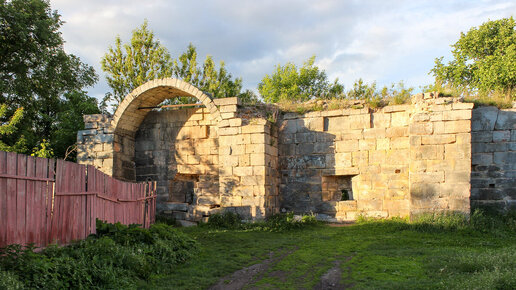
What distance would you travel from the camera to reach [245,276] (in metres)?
6.88

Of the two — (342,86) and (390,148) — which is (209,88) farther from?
(390,148)

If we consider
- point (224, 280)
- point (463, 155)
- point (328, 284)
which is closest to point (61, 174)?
point (224, 280)

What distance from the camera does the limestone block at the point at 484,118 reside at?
1114cm

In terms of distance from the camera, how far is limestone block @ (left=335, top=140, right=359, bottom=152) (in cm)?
1211

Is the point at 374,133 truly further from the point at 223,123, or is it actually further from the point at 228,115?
the point at 223,123

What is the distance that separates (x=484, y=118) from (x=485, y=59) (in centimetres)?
1480

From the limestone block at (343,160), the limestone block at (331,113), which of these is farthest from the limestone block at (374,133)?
the limestone block at (331,113)

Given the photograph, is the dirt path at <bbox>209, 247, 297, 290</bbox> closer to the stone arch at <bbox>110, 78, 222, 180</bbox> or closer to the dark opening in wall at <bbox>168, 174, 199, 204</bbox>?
the stone arch at <bbox>110, 78, 222, 180</bbox>

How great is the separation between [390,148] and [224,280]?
702 centimetres

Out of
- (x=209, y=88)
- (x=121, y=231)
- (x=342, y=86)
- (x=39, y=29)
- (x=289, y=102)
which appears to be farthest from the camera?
(x=342, y=86)

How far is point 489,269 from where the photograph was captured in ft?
20.2

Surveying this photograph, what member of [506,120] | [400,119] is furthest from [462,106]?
[400,119]

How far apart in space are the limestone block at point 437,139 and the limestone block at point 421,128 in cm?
13

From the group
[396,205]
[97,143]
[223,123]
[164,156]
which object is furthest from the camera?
[164,156]
